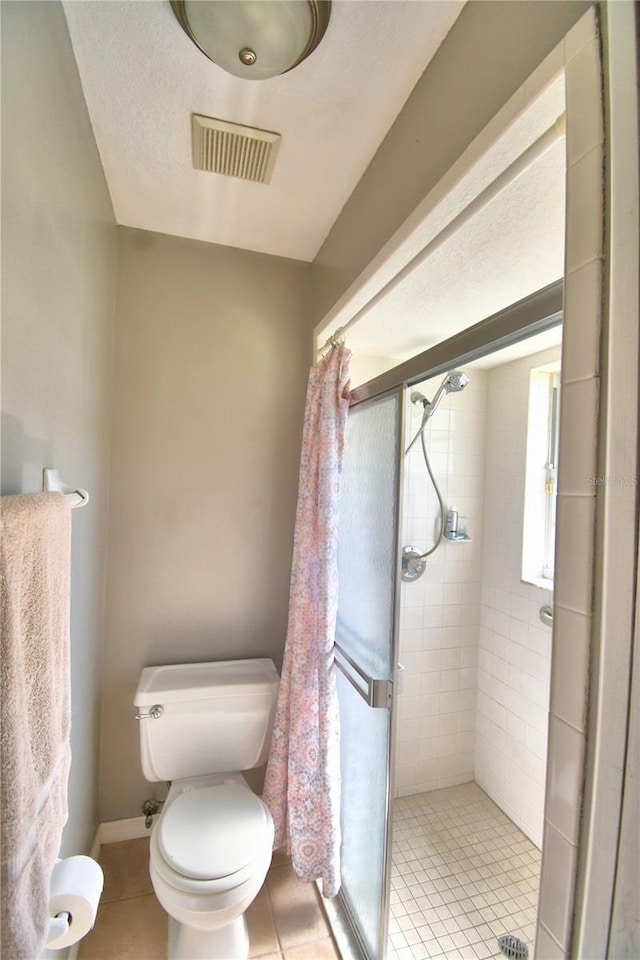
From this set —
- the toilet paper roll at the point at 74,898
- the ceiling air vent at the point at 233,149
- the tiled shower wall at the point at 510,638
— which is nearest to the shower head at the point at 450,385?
the tiled shower wall at the point at 510,638

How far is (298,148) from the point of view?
4.07 ft

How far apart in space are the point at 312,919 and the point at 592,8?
7.77ft

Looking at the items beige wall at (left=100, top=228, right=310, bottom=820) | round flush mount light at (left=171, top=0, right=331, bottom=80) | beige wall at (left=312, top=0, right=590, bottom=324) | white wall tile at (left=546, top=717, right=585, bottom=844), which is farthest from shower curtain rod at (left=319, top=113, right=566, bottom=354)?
white wall tile at (left=546, top=717, right=585, bottom=844)

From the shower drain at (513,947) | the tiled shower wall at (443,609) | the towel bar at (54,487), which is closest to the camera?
the towel bar at (54,487)

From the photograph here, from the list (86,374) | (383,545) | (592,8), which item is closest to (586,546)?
(592,8)

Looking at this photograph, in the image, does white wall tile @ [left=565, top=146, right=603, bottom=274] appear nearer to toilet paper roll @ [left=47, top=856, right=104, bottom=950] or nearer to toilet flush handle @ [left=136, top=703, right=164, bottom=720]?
toilet paper roll @ [left=47, top=856, right=104, bottom=950]

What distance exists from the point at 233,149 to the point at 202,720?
76.8 inches

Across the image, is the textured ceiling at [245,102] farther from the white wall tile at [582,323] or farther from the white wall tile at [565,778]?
the white wall tile at [565,778]

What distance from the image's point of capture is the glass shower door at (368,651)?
121 cm

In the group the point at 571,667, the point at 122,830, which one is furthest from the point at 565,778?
the point at 122,830

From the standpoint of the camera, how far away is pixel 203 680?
1583 millimetres

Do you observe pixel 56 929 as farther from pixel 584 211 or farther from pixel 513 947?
pixel 513 947

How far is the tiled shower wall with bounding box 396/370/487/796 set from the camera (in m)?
2.03

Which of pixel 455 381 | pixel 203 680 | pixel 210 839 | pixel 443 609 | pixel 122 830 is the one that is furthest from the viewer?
pixel 443 609
